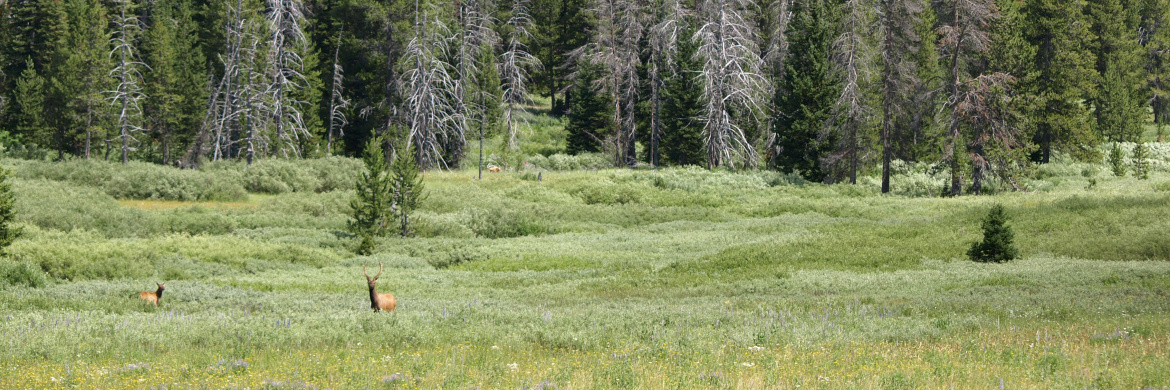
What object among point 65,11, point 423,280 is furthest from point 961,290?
point 65,11

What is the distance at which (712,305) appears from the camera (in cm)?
1458

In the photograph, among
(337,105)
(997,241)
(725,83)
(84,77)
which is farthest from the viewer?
(337,105)

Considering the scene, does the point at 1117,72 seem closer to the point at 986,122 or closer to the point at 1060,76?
the point at 1060,76

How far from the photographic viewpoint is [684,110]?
54188mm

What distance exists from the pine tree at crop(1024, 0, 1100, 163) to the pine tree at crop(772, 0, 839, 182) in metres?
12.6

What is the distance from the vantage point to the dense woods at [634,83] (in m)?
43.0

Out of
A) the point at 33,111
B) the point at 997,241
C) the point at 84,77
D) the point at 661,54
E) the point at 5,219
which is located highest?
the point at 661,54

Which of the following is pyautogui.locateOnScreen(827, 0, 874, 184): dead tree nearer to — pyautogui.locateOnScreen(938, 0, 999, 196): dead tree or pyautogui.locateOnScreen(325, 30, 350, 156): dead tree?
pyautogui.locateOnScreen(938, 0, 999, 196): dead tree

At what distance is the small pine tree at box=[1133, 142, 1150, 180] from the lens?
46500mm

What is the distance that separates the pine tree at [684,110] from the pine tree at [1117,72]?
2761cm

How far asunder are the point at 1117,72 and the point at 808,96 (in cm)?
2990

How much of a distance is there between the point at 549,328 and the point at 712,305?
4.13m

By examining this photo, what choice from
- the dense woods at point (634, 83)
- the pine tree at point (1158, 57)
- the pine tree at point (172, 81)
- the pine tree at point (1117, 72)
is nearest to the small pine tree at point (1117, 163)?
the dense woods at point (634, 83)

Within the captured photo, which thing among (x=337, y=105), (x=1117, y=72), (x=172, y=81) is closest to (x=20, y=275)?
(x=172, y=81)
